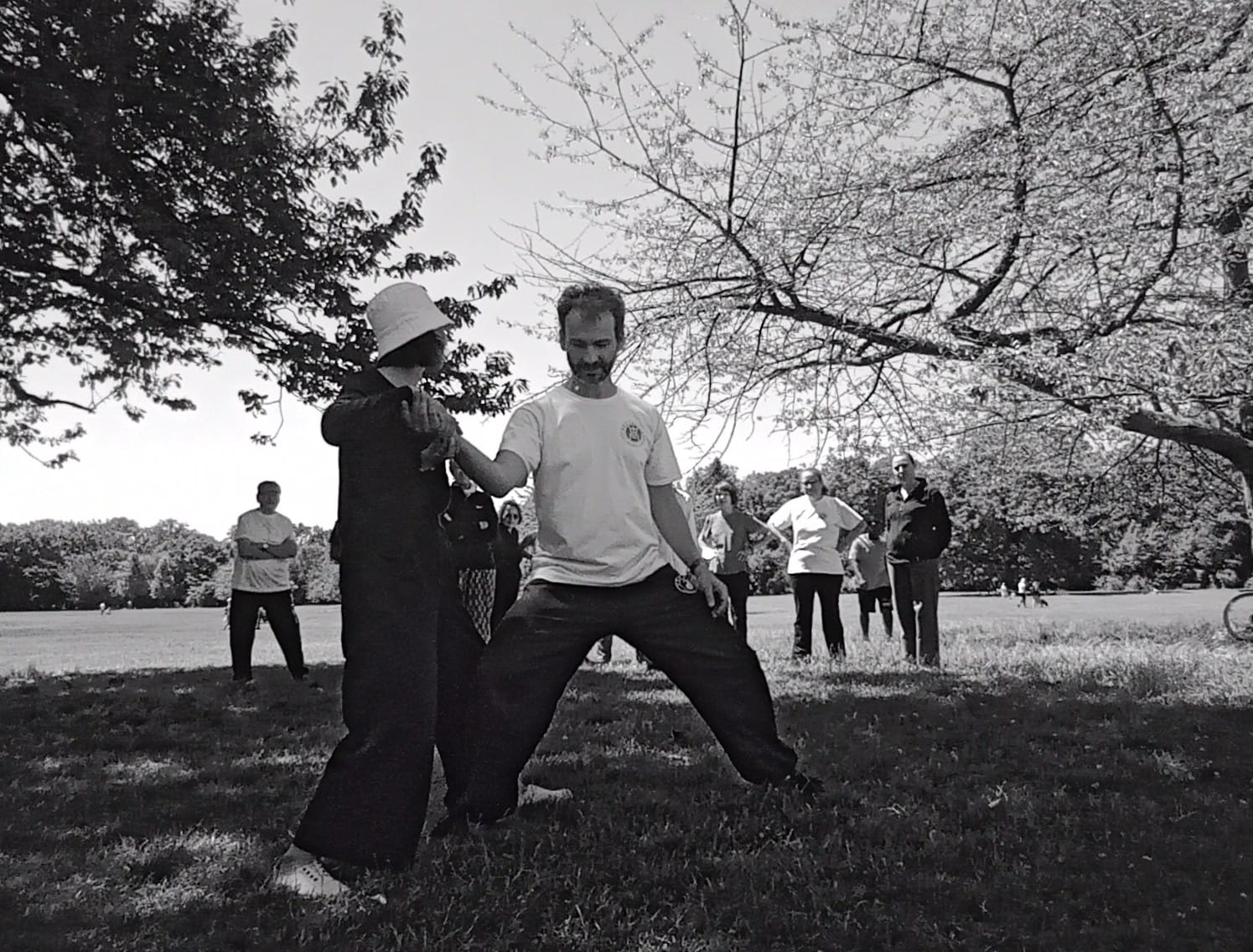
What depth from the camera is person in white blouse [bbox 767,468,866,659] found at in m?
9.69

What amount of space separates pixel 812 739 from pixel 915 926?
269 cm

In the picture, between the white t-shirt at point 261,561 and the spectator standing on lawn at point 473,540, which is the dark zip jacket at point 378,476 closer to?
the spectator standing on lawn at point 473,540

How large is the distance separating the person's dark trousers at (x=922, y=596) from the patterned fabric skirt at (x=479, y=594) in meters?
6.25

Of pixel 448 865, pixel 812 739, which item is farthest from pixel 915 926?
pixel 812 739

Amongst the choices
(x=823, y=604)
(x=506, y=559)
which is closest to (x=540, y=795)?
(x=506, y=559)

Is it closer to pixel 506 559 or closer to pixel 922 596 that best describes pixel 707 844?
pixel 506 559

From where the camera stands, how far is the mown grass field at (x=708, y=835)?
2697 mm

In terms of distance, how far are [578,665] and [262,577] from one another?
6263 mm

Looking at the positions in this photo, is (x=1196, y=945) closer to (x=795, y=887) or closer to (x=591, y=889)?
→ (x=795, y=887)

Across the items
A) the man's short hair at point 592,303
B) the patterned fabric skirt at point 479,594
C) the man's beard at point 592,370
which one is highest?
the man's short hair at point 592,303

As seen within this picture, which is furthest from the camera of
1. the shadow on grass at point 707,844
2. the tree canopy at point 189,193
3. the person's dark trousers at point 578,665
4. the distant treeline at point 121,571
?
the distant treeline at point 121,571

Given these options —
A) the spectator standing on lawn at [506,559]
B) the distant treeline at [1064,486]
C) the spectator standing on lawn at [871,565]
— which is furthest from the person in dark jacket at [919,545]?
the spectator standing on lawn at [506,559]

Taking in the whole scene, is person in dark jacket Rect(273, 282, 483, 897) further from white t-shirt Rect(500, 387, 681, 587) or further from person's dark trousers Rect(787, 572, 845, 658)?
person's dark trousers Rect(787, 572, 845, 658)

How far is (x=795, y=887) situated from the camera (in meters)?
3.01
